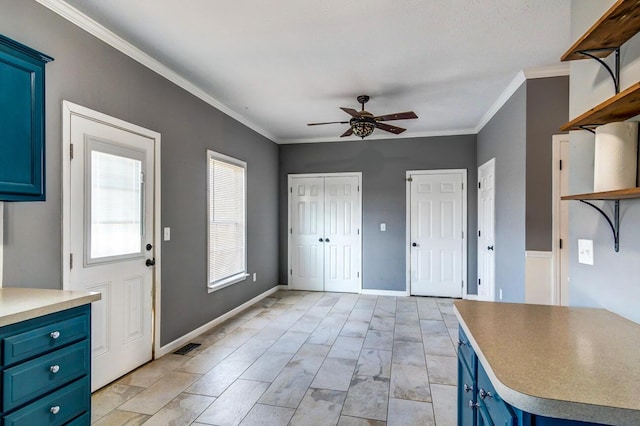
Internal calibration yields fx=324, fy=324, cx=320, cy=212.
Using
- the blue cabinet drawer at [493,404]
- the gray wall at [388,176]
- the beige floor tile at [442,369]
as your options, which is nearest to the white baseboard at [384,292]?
the gray wall at [388,176]

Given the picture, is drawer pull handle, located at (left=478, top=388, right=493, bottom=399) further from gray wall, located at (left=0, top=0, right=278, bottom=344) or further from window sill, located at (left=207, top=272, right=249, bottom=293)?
window sill, located at (left=207, top=272, right=249, bottom=293)

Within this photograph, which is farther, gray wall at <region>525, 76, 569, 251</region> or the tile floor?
gray wall at <region>525, 76, 569, 251</region>

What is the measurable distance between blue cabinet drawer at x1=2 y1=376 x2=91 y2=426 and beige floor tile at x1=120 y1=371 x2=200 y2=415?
0.65 meters

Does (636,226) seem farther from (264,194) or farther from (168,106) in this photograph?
(264,194)

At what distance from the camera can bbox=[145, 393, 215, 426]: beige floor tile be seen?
209cm

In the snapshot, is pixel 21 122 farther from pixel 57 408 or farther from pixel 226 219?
pixel 226 219

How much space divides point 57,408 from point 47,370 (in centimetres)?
20

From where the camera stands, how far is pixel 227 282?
4191 millimetres

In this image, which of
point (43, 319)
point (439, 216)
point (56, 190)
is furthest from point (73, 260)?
point (439, 216)

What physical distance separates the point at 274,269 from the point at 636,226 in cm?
514

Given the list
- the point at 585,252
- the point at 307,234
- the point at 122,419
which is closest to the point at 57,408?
the point at 122,419

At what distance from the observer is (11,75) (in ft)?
5.45

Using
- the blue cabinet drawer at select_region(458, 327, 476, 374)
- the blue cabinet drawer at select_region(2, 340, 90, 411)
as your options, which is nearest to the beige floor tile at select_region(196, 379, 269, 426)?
the blue cabinet drawer at select_region(2, 340, 90, 411)

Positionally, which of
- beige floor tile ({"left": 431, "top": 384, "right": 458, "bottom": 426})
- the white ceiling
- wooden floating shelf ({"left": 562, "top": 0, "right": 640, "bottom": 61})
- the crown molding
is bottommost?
beige floor tile ({"left": 431, "top": 384, "right": 458, "bottom": 426})
